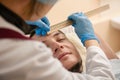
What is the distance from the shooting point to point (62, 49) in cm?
161

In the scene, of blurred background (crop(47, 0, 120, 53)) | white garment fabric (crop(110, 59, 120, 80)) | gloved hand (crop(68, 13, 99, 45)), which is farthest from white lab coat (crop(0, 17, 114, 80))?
blurred background (crop(47, 0, 120, 53))

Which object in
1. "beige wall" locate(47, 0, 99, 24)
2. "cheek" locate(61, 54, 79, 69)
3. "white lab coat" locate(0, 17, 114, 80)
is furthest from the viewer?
"beige wall" locate(47, 0, 99, 24)

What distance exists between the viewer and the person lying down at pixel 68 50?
1570mm

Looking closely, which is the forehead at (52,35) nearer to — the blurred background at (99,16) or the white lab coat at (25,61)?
the blurred background at (99,16)

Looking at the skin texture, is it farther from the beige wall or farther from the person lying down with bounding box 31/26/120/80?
the beige wall

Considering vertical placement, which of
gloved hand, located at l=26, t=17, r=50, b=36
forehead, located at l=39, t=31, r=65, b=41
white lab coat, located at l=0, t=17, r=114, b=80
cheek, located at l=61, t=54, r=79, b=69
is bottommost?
cheek, located at l=61, t=54, r=79, b=69

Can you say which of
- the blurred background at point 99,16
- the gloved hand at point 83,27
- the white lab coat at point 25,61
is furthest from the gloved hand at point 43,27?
the white lab coat at point 25,61

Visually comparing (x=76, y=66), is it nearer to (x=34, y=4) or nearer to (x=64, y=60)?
(x=64, y=60)

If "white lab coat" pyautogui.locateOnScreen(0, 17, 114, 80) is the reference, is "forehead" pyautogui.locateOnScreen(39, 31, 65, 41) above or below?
below

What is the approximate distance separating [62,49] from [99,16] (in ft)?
2.64

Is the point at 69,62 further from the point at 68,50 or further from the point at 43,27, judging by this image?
the point at 43,27

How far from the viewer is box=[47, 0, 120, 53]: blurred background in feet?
6.59

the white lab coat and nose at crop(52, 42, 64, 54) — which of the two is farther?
nose at crop(52, 42, 64, 54)

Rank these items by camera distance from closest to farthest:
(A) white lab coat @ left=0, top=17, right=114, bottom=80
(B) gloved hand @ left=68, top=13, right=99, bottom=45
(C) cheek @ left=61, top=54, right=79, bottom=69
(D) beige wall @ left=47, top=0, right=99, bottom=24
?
(A) white lab coat @ left=0, top=17, right=114, bottom=80, (B) gloved hand @ left=68, top=13, right=99, bottom=45, (C) cheek @ left=61, top=54, right=79, bottom=69, (D) beige wall @ left=47, top=0, right=99, bottom=24
